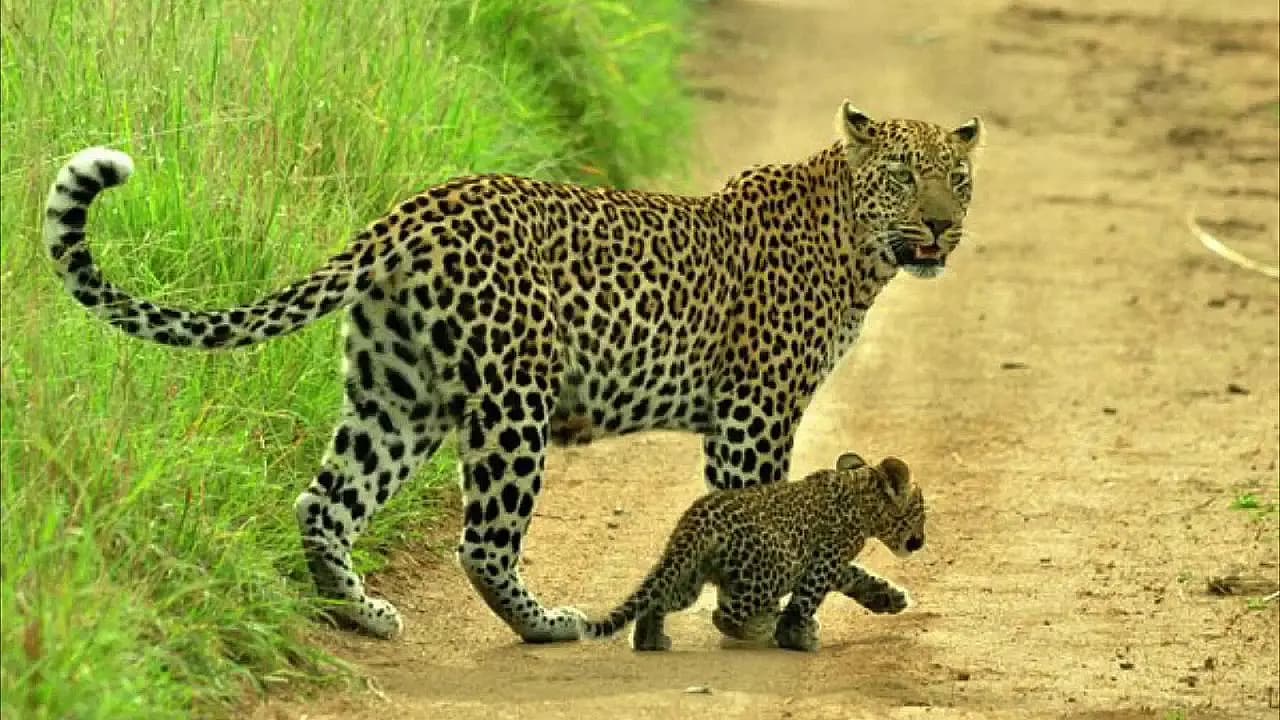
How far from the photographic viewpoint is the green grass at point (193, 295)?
21.1 feet

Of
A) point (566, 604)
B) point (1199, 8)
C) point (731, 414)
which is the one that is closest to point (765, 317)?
point (731, 414)

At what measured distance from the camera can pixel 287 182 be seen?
9352 millimetres

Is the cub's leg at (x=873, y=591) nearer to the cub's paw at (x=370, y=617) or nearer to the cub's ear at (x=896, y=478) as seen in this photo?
the cub's ear at (x=896, y=478)

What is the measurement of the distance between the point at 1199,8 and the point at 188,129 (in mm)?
16041

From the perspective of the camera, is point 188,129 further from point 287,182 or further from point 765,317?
point 765,317

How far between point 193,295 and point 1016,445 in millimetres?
4155

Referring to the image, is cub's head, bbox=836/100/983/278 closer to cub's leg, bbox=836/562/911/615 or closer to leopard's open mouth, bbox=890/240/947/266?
leopard's open mouth, bbox=890/240/947/266

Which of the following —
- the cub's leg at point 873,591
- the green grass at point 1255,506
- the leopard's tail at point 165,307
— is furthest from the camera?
the green grass at point 1255,506

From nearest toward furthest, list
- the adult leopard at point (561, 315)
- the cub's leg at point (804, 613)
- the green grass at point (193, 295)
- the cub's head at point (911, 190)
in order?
1. the green grass at point (193, 295)
2. the adult leopard at point (561, 315)
3. the cub's leg at point (804, 613)
4. the cub's head at point (911, 190)

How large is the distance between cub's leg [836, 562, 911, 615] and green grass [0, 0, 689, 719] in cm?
143

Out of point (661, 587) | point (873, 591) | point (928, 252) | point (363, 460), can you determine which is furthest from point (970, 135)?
point (363, 460)

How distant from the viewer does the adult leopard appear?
780 centimetres

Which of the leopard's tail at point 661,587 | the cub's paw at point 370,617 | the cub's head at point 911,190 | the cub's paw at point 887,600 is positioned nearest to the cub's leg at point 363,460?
the cub's paw at point 370,617

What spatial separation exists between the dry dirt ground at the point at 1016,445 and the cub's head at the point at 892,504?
0.27m
